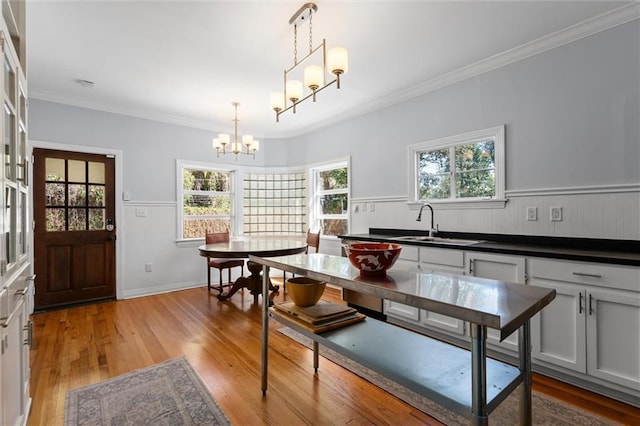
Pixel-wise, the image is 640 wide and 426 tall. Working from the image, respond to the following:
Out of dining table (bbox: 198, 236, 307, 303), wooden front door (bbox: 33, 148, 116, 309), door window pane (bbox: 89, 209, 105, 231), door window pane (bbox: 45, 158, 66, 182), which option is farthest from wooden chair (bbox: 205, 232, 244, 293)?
door window pane (bbox: 45, 158, 66, 182)

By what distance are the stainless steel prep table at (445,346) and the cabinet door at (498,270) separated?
1176mm

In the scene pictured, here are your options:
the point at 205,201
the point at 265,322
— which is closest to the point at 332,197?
the point at 205,201

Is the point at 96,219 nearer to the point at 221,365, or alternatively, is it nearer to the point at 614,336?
the point at 221,365

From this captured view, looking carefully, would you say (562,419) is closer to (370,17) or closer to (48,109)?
(370,17)

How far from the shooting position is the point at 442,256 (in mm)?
2732

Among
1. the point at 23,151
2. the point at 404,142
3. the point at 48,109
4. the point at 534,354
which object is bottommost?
the point at 534,354

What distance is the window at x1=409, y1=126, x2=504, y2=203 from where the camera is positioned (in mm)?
2945

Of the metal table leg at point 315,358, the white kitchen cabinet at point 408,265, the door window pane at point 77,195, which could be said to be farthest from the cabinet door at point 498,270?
the door window pane at point 77,195

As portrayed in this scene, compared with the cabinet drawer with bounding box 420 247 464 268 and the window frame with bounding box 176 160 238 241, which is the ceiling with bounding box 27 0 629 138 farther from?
the cabinet drawer with bounding box 420 247 464 268

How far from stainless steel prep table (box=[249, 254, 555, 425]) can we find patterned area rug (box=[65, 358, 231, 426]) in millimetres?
852

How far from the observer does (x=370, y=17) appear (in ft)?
7.54

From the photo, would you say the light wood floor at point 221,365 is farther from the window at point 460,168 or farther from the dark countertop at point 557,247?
the window at point 460,168

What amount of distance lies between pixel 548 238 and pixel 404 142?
1.76 metres

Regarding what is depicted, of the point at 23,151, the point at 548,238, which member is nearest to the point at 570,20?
the point at 548,238
